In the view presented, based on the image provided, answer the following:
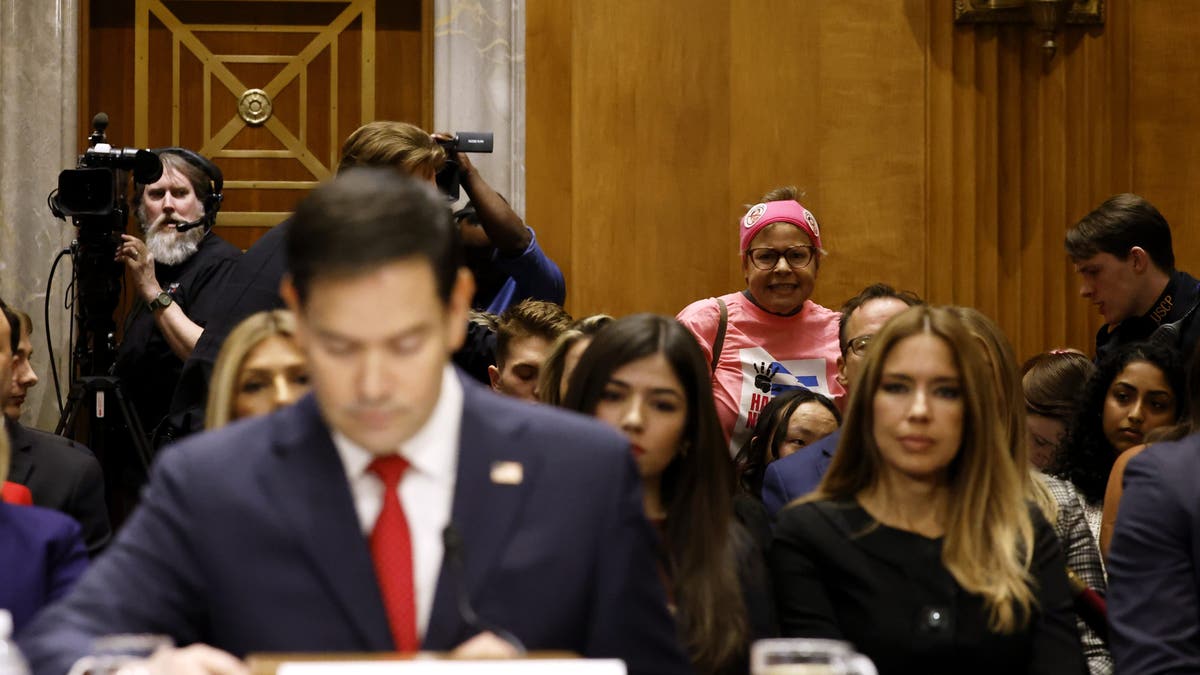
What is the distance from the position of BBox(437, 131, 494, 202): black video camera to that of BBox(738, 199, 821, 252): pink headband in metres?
0.89

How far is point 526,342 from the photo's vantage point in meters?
4.27

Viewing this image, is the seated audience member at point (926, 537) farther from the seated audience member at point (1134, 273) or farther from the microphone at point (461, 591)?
the seated audience member at point (1134, 273)

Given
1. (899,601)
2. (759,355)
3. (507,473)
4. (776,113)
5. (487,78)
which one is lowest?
(899,601)

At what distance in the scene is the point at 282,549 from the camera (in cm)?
180

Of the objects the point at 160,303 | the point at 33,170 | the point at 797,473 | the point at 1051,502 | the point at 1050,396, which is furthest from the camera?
the point at 33,170

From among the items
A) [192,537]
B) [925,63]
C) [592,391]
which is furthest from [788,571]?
[925,63]

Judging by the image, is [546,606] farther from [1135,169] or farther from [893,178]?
[1135,169]

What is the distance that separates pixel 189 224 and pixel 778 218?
184 centimetres

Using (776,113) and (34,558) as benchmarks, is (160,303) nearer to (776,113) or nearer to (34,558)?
(34,558)

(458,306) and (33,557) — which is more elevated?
(458,306)

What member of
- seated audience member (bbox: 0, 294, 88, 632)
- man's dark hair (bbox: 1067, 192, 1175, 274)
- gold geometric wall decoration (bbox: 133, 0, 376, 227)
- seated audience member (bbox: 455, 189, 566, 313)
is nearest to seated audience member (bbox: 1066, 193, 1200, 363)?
man's dark hair (bbox: 1067, 192, 1175, 274)

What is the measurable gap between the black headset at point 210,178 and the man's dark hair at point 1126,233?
2804mm

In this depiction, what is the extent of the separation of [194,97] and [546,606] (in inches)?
Result: 180

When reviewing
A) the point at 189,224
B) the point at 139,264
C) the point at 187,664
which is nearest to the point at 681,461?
the point at 187,664
